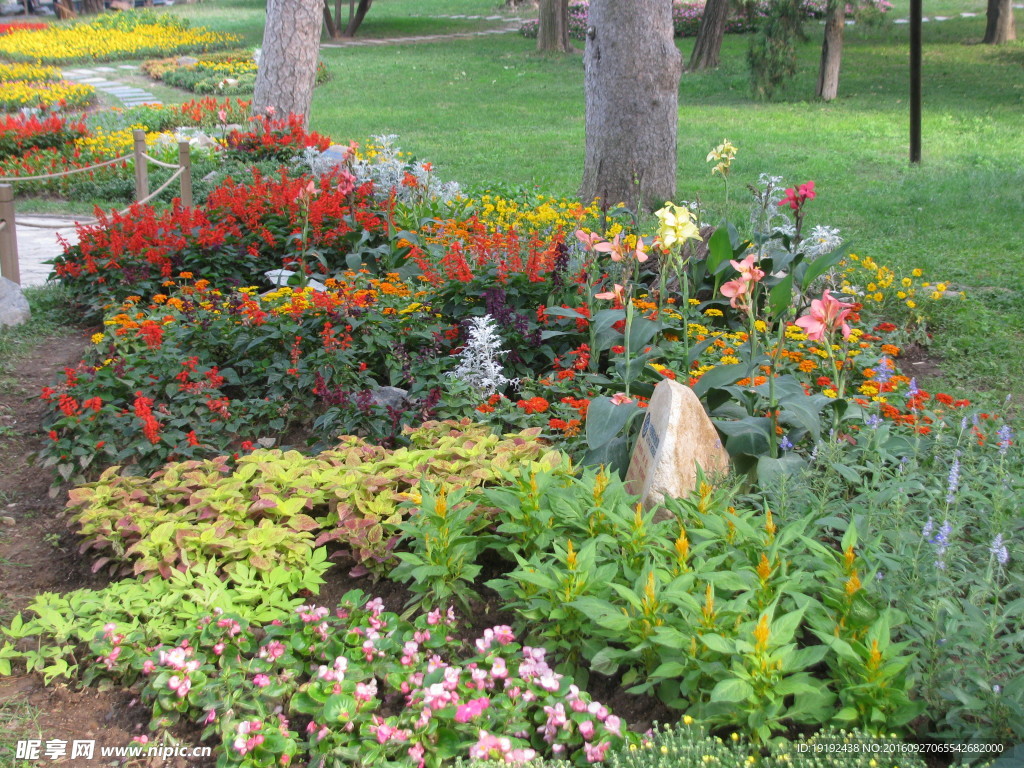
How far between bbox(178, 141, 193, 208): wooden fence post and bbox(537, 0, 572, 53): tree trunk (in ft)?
44.8

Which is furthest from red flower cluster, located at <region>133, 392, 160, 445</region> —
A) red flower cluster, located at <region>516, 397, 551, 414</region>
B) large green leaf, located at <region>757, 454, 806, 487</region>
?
large green leaf, located at <region>757, 454, 806, 487</region>

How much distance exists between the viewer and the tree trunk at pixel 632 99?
23.8 feet

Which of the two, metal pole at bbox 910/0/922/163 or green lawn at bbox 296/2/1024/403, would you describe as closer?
green lawn at bbox 296/2/1024/403

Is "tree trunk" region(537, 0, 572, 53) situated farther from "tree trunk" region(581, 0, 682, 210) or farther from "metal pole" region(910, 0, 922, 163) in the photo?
"tree trunk" region(581, 0, 682, 210)

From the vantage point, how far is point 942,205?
28.9 ft

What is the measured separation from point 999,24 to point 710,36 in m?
6.51

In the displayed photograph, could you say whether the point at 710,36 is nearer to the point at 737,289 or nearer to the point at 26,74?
the point at 26,74

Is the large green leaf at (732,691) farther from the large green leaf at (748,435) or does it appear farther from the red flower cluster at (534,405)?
the red flower cluster at (534,405)

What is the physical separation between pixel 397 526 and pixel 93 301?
156 inches

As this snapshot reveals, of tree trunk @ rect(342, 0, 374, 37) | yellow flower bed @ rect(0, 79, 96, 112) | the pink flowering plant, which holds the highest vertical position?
tree trunk @ rect(342, 0, 374, 37)

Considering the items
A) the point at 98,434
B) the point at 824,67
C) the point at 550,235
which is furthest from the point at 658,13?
the point at 824,67

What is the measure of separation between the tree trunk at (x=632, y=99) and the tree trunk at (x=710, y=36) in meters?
10.9

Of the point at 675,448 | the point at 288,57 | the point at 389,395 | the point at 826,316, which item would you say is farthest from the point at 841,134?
the point at 675,448

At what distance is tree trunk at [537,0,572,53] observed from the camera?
66.9 feet
